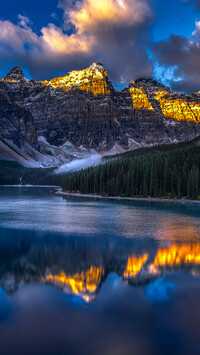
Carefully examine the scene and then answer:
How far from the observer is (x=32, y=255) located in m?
23.5

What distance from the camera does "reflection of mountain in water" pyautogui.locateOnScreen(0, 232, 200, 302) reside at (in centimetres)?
1742

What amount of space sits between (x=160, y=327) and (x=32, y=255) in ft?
44.7

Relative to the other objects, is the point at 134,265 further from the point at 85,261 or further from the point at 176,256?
the point at 176,256

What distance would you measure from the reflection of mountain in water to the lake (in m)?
0.05

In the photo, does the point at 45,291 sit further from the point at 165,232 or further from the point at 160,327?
the point at 165,232

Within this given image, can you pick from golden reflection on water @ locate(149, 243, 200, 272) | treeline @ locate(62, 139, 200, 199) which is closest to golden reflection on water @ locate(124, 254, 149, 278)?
golden reflection on water @ locate(149, 243, 200, 272)

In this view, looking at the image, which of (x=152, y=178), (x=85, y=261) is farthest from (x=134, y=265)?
(x=152, y=178)

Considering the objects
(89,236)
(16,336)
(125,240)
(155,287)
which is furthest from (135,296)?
(89,236)

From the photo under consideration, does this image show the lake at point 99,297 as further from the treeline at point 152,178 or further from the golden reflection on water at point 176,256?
the treeline at point 152,178

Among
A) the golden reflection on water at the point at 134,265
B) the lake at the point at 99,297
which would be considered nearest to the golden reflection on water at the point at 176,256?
the lake at the point at 99,297

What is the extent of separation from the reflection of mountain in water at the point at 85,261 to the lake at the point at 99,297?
5 cm

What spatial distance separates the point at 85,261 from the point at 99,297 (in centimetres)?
697

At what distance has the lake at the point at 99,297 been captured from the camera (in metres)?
10.8

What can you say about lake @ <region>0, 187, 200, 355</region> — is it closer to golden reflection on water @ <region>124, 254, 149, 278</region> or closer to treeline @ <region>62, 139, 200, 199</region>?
golden reflection on water @ <region>124, 254, 149, 278</region>
